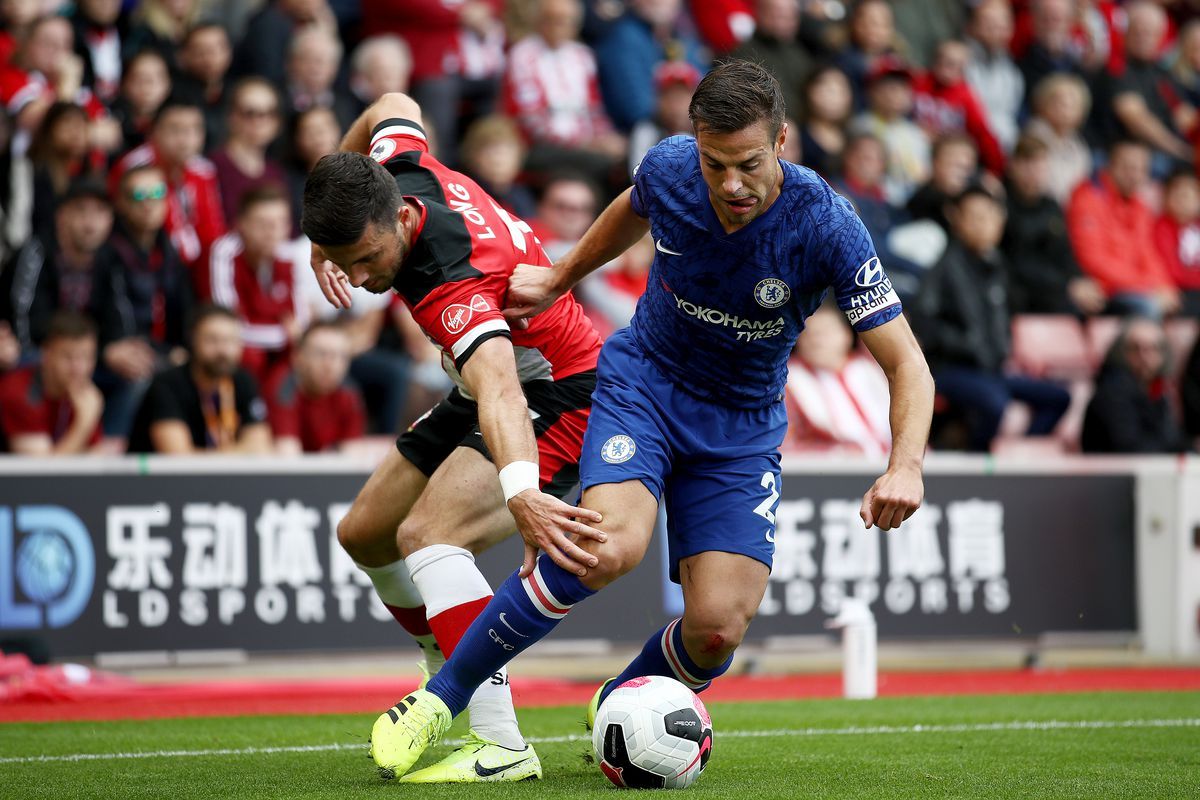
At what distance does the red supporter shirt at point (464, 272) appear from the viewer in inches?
210

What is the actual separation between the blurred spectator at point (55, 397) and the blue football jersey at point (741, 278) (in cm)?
501

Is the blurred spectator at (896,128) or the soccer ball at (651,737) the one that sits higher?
the blurred spectator at (896,128)

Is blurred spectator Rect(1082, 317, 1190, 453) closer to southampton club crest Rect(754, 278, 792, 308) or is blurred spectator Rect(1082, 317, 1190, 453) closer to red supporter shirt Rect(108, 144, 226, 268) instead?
red supporter shirt Rect(108, 144, 226, 268)

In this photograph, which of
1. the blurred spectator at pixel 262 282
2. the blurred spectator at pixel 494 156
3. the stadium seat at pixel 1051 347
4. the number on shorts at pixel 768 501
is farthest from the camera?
the stadium seat at pixel 1051 347

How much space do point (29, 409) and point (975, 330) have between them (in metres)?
6.81

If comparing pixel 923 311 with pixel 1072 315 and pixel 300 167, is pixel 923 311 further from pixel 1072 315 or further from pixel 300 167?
pixel 300 167

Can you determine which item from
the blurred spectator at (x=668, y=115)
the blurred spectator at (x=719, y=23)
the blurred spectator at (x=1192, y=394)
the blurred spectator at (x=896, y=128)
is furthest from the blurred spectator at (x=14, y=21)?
the blurred spectator at (x=1192, y=394)

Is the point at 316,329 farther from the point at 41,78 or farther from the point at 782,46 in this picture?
the point at 782,46

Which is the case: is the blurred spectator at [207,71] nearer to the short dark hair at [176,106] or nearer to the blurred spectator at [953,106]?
the short dark hair at [176,106]

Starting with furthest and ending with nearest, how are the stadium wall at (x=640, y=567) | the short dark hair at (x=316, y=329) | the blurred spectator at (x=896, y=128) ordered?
the blurred spectator at (x=896, y=128) → the short dark hair at (x=316, y=329) → the stadium wall at (x=640, y=567)

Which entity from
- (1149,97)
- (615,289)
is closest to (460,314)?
(615,289)

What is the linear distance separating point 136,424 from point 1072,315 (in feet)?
25.8

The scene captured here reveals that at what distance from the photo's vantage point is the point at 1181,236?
1464cm

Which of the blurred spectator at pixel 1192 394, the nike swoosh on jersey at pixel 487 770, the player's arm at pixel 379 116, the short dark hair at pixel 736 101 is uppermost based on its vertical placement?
the player's arm at pixel 379 116
